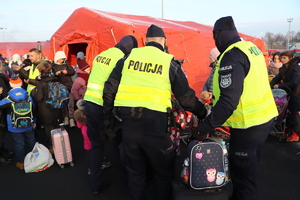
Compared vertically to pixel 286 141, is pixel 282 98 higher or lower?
higher

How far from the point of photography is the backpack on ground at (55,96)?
4.28m

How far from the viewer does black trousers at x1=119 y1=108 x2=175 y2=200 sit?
219cm

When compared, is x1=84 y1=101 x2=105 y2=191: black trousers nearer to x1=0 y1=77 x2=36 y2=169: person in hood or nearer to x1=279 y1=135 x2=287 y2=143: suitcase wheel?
x1=0 y1=77 x2=36 y2=169: person in hood

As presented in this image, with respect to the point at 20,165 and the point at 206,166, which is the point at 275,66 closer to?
the point at 206,166

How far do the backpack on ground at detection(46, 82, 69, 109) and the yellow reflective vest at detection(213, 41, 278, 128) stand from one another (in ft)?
10.2

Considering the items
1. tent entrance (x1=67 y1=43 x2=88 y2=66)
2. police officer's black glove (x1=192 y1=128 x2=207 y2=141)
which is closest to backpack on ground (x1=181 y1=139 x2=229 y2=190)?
police officer's black glove (x1=192 y1=128 x2=207 y2=141)

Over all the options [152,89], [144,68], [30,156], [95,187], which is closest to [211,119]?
[152,89]

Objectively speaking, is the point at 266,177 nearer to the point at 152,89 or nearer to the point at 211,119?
the point at 211,119

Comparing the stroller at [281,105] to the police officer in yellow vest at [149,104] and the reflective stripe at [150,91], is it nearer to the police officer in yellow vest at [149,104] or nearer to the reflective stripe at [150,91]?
the police officer in yellow vest at [149,104]

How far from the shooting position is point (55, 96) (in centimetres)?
429

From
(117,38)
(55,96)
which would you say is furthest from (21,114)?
(117,38)

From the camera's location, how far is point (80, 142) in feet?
17.5

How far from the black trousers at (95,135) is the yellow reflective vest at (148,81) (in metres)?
0.87

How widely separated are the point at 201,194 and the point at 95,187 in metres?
1.68
